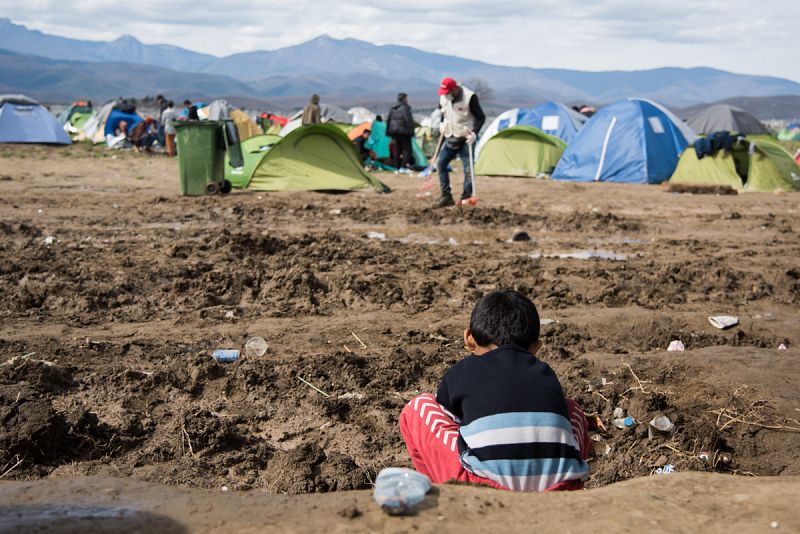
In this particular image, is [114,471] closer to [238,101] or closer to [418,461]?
[418,461]

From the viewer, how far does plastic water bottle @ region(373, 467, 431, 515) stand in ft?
8.00

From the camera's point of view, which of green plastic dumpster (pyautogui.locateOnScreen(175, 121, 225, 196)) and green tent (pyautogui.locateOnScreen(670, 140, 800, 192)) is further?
green tent (pyautogui.locateOnScreen(670, 140, 800, 192))

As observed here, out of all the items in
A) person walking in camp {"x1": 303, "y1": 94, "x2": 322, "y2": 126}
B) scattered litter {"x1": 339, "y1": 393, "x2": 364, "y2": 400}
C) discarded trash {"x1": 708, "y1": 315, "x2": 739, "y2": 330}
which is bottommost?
scattered litter {"x1": 339, "y1": 393, "x2": 364, "y2": 400}

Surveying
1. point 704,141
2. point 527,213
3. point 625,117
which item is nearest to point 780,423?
point 527,213

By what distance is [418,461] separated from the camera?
3289 mm

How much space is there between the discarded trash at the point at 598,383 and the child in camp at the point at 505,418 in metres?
1.49

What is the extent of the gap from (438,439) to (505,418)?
13.4 inches

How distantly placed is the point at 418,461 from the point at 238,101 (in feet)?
464

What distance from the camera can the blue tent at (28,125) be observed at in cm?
2534

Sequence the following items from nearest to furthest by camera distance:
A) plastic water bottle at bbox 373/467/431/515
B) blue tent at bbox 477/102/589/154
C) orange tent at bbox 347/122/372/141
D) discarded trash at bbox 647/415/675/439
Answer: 1. plastic water bottle at bbox 373/467/431/515
2. discarded trash at bbox 647/415/675/439
3. orange tent at bbox 347/122/372/141
4. blue tent at bbox 477/102/589/154

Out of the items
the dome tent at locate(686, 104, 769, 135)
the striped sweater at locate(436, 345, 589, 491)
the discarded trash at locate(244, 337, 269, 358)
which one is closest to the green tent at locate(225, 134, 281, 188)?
the discarded trash at locate(244, 337, 269, 358)

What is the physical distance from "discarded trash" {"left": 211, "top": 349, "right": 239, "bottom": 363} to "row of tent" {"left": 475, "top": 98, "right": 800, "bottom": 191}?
12081 millimetres

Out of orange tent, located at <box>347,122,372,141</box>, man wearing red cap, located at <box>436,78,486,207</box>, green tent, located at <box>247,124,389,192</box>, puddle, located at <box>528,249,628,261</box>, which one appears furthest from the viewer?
orange tent, located at <box>347,122,372,141</box>

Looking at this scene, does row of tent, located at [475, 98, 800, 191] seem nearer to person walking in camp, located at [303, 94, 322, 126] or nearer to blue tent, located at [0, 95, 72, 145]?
person walking in camp, located at [303, 94, 322, 126]
